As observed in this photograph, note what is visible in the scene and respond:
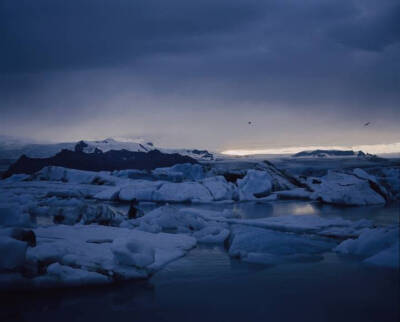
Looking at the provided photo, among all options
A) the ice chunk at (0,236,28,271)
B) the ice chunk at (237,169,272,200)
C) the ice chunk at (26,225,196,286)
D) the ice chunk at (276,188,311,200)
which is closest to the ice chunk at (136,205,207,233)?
the ice chunk at (26,225,196,286)

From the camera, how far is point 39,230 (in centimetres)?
646

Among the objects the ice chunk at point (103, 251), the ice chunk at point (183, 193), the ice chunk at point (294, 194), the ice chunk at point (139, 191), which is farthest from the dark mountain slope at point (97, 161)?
the ice chunk at point (103, 251)

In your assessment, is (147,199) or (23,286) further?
(147,199)

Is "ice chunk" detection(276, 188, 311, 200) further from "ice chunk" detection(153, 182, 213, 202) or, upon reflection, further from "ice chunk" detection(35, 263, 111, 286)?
"ice chunk" detection(35, 263, 111, 286)

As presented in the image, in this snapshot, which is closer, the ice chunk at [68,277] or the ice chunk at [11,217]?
the ice chunk at [68,277]

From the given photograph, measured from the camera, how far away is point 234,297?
12.0 feet

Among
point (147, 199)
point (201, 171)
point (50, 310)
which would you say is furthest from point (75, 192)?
point (50, 310)

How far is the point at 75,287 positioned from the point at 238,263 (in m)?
2.18

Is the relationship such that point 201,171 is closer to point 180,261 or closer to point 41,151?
point 180,261

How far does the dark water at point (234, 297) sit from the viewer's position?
10.7 ft

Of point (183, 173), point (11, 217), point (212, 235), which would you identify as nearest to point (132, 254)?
point (212, 235)

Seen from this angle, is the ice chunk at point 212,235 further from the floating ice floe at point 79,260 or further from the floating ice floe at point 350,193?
the floating ice floe at point 350,193

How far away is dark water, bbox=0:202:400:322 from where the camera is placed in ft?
10.7

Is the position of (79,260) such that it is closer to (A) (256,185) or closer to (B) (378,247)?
(B) (378,247)
